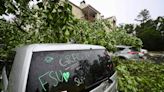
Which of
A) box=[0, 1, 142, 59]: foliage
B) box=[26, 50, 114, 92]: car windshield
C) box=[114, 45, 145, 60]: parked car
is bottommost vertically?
box=[114, 45, 145, 60]: parked car

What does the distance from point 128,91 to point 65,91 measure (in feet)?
13.8

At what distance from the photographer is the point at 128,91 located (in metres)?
6.39

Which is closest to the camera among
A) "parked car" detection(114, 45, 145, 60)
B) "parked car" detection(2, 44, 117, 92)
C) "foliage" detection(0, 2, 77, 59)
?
"parked car" detection(2, 44, 117, 92)

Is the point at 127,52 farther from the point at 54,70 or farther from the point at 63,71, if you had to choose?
the point at 54,70

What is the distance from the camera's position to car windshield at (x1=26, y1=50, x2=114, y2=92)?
7.73ft

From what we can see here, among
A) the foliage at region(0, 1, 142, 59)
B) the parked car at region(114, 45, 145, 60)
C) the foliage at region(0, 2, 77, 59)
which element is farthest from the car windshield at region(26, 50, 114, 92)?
the parked car at region(114, 45, 145, 60)

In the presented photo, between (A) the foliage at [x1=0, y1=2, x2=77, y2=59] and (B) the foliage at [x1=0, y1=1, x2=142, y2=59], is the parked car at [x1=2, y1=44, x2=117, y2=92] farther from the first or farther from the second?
(A) the foliage at [x1=0, y1=2, x2=77, y2=59]

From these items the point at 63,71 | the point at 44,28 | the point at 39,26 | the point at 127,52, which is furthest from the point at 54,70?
the point at 127,52

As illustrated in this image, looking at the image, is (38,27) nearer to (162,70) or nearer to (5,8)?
(5,8)

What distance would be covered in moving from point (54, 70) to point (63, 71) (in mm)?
136

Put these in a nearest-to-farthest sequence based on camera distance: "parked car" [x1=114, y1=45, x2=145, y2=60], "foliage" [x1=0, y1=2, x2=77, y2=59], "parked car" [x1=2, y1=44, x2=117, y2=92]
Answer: "parked car" [x1=2, y1=44, x2=117, y2=92] → "foliage" [x1=0, y1=2, x2=77, y2=59] → "parked car" [x1=114, y1=45, x2=145, y2=60]

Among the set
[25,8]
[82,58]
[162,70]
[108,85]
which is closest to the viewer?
[82,58]

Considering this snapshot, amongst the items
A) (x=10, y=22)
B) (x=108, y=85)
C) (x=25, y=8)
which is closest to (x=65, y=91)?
(x=108, y=85)

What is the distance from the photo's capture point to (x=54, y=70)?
100 inches
